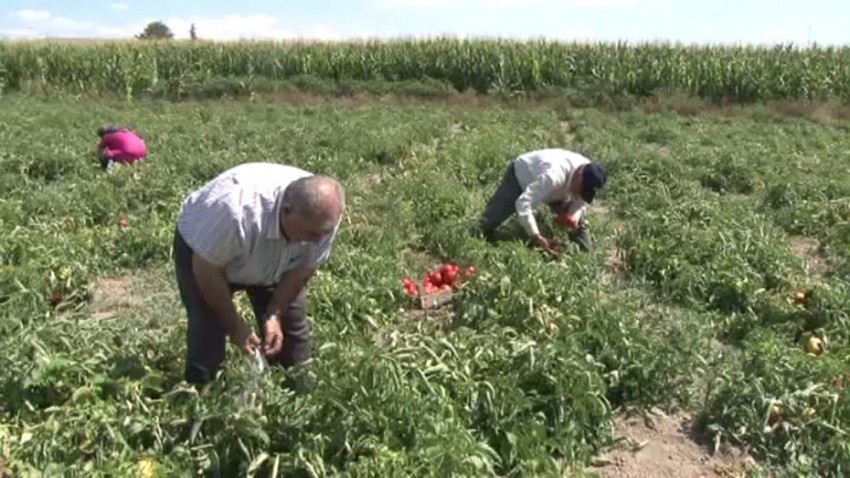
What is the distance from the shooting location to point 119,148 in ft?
34.7

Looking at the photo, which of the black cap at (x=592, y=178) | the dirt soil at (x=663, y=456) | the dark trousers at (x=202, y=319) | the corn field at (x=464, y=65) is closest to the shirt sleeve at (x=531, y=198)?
the black cap at (x=592, y=178)

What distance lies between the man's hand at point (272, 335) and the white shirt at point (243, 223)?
0.25 meters

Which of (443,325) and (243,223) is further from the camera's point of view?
(443,325)

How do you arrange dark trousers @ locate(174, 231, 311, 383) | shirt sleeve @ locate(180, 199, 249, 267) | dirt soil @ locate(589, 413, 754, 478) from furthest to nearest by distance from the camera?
dirt soil @ locate(589, 413, 754, 478)
dark trousers @ locate(174, 231, 311, 383)
shirt sleeve @ locate(180, 199, 249, 267)

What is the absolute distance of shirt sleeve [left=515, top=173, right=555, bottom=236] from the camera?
702 centimetres

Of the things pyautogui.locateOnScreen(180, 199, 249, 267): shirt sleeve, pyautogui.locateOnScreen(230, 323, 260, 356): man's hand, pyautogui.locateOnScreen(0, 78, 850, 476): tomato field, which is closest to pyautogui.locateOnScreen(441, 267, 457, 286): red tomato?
pyautogui.locateOnScreen(0, 78, 850, 476): tomato field

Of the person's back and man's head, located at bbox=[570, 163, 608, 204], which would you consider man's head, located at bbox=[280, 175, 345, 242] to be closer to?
man's head, located at bbox=[570, 163, 608, 204]

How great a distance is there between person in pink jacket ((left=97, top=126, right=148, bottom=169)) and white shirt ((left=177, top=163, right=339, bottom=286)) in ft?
22.5

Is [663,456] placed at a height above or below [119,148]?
below

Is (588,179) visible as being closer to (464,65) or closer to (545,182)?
(545,182)

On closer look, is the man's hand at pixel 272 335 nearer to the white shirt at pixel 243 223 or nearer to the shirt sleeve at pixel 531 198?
the white shirt at pixel 243 223

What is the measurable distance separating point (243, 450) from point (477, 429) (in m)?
1.10

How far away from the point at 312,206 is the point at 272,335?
33.3 inches

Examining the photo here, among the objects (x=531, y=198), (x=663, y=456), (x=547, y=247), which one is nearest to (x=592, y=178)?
(x=531, y=198)
